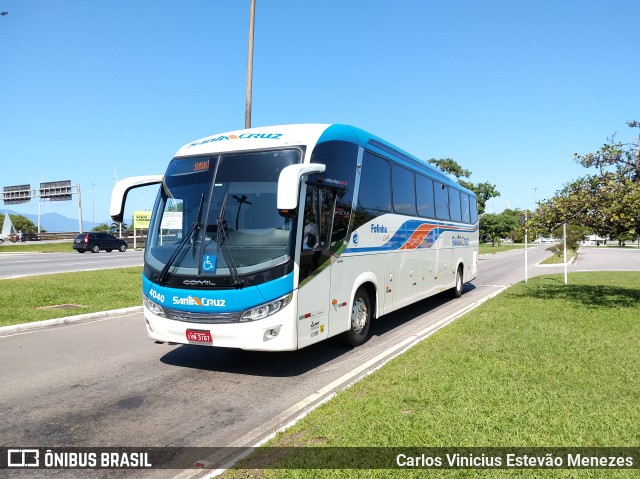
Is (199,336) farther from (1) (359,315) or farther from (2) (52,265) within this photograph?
(2) (52,265)

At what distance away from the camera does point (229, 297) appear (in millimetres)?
5922

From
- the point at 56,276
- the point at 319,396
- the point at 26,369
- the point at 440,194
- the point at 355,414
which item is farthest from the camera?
the point at 56,276

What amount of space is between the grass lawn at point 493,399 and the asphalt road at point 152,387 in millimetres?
694

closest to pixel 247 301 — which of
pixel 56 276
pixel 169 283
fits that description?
pixel 169 283

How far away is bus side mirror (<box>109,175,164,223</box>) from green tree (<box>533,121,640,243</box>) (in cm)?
892

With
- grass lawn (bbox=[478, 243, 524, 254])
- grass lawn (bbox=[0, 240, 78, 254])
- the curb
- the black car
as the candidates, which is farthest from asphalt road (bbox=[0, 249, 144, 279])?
grass lawn (bbox=[478, 243, 524, 254])

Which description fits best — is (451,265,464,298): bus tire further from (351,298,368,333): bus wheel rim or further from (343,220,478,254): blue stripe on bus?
(351,298,368,333): bus wheel rim

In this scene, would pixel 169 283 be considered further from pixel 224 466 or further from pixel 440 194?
pixel 440 194

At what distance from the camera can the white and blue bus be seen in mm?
5953

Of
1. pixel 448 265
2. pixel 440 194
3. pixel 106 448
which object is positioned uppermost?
pixel 440 194

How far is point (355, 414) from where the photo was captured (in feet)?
15.2

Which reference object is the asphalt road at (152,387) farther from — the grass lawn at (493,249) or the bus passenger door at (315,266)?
the grass lawn at (493,249)

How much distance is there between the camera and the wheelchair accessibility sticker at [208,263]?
605 cm

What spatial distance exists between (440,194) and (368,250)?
17.6 ft
